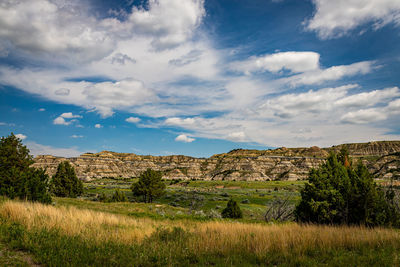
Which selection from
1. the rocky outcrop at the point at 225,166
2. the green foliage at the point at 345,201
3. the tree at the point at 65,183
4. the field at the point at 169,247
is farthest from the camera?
the rocky outcrop at the point at 225,166

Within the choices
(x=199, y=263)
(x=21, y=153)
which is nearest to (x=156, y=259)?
(x=199, y=263)

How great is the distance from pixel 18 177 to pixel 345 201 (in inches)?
798

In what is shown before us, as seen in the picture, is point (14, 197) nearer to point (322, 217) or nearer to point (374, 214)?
point (322, 217)

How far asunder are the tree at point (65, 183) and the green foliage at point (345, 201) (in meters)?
38.6

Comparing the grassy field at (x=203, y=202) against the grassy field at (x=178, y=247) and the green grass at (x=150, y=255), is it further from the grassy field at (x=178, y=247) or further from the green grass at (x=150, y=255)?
the green grass at (x=150, y=255)

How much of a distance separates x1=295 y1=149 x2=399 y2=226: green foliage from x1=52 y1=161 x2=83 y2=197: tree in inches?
1521

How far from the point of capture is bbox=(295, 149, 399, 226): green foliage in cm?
1395

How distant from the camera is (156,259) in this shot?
5988 millimetres

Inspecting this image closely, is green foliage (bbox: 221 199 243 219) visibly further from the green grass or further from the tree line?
the green grass

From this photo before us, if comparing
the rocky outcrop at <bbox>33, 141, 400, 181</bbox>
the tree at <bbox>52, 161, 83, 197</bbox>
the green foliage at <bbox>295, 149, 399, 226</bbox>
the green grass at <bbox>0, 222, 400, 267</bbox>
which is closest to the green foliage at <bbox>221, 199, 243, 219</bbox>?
the green foliage at <bbox>295, 149, 399, 226</bbox>

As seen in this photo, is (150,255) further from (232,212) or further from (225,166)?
(225,166)

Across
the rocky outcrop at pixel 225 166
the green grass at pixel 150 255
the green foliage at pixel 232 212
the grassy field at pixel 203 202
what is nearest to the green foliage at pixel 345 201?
the grassy field at pixel 203 202

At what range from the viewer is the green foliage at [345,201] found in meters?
14.0

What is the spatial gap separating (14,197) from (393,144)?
216 meters
